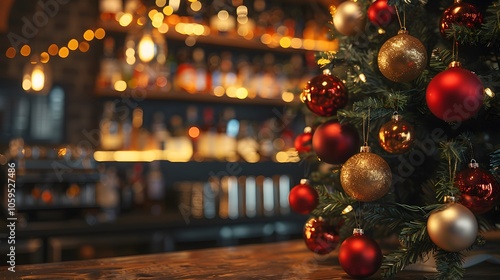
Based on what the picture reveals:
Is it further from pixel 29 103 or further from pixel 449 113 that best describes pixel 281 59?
pixel 449 113

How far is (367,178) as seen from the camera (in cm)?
72

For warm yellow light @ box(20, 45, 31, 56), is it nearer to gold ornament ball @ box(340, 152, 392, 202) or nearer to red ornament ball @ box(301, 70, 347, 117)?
red ornament ball @ box(301, 70, 347, 117)

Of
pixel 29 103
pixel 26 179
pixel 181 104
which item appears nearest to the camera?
pixel 26 179

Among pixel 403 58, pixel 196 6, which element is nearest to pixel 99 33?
pixel 196 6

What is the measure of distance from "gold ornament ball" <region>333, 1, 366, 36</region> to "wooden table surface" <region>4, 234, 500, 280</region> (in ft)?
1.36

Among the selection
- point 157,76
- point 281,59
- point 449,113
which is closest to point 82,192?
point 157,76

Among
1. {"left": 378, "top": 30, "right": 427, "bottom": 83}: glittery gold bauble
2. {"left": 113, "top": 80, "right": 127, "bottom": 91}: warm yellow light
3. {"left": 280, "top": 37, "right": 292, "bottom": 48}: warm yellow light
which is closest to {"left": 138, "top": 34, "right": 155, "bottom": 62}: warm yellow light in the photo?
{"left": 113, "top": 80, "right": 127, "bottom": 91}: warm yellow light

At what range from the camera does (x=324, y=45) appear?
3023mm

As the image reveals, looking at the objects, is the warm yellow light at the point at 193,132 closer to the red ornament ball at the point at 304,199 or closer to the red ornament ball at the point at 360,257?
the red ornament ball at the point at 304,199

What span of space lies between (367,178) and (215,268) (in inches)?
12.3

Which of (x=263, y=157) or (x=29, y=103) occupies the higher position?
(x=29, y=103)

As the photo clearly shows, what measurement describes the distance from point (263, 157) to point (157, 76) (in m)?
0.71

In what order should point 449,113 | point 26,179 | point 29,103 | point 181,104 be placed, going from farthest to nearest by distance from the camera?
point 181,104 < point 29,103 < point 26,179 < point 449,113

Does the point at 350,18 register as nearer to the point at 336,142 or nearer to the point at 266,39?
the point at 336,142
